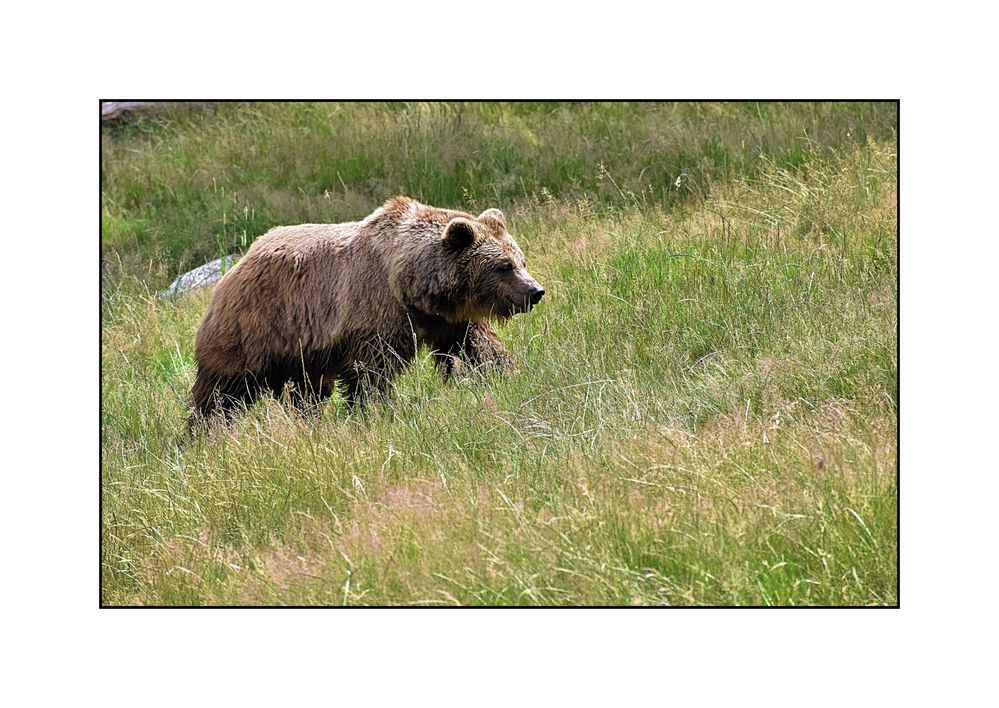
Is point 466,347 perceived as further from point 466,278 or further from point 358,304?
point 358,304

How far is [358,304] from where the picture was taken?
7781mm

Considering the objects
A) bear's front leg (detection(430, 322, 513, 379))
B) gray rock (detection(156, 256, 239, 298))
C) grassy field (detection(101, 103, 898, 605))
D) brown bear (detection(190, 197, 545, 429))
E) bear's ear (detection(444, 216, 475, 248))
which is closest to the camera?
grassy field (detection(101, 103, 898, 605))

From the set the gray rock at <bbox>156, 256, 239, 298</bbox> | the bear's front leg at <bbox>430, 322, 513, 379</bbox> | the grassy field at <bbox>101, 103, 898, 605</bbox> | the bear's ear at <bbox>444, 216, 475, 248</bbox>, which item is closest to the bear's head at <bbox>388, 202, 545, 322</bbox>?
the bear's ear at <bbox>444, 216, 475, 248</bbox>

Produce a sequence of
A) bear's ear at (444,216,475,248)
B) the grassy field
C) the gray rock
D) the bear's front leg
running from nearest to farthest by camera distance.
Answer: the grassy field, bear's ear at (444,216,475,248), the bear's front leg, the gray rock

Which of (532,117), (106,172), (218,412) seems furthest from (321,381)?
(106,172)

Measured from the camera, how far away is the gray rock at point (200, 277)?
12.7 m

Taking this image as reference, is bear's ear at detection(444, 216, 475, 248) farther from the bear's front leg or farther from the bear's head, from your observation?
the bear's front leg

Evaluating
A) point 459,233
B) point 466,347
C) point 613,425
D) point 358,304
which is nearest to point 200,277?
point 358,304

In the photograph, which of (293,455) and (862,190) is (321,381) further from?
(862,190)

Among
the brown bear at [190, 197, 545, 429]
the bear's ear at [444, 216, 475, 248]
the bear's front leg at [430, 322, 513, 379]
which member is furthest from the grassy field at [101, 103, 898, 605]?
the bear's ear at [444, 216, 475, 248]

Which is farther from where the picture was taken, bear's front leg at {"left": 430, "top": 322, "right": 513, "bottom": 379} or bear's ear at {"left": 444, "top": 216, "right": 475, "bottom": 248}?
bear's front leg at {"left": 430, "top": 322, "right": 513, "bottom": 379}

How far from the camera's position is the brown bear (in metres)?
7.63

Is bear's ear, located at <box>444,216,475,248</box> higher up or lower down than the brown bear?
higher up

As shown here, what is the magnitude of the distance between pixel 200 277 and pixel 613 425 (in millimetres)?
7972
